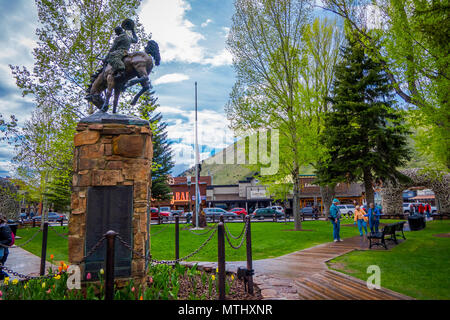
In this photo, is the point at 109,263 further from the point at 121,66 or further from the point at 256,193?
the point at 256,193

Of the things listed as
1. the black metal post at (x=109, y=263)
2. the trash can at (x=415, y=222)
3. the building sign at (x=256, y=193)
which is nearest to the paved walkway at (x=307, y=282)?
the black metal post at (x=109, y=263)

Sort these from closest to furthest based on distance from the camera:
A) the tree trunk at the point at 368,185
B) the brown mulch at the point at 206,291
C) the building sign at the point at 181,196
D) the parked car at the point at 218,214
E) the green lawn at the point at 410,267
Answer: the brown mulch at the point at 206,291, the green lawn at the point at 410,267, the tree trunk at the point at 368,185, the parked car at the point at 218,214, the building sign at the point at 181,196

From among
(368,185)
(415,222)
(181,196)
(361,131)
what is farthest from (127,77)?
(181,196)

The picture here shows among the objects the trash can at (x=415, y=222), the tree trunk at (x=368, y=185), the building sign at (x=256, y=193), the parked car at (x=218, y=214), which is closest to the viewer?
the trash can at (x=415, y=222)

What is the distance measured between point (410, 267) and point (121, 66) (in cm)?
839

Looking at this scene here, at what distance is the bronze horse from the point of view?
6035 millimetres

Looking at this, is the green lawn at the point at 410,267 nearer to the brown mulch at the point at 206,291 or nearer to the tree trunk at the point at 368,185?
the brown mulch at the point at 206,291

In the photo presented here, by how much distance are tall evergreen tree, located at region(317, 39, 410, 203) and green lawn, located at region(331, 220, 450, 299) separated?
1035 centimetres

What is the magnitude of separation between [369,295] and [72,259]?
16.8ft

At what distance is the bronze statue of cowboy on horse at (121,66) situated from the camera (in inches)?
233

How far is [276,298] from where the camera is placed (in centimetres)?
483

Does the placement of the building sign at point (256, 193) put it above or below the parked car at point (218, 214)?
above

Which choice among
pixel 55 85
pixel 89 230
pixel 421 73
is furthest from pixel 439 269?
pixel 55 85
